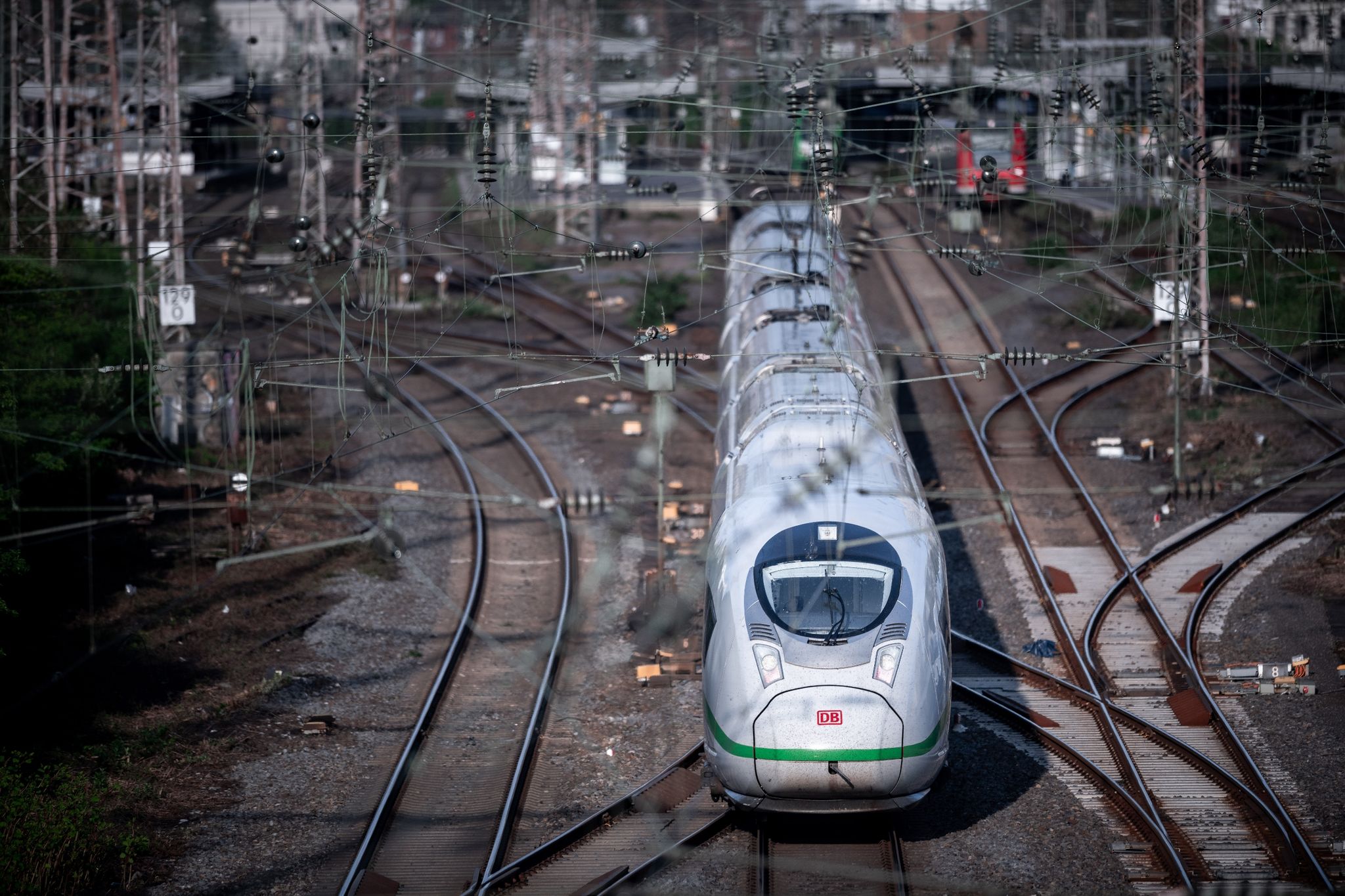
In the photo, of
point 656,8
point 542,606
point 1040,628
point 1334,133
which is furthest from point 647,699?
point 656,8

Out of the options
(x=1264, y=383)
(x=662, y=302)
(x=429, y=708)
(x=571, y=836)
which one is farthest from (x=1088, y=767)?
(x=662, y=302)

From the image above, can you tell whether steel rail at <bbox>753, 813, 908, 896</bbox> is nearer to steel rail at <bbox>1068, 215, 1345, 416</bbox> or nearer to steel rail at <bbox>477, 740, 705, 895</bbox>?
steel rail at <bbox>477, 740, 705, 895</bbox>

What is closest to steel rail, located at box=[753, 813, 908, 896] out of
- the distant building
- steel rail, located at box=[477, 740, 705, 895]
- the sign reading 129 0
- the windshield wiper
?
steel rail, located at box=[477, 740, 705, 895]

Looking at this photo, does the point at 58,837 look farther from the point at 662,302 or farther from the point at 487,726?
the point at 662,302

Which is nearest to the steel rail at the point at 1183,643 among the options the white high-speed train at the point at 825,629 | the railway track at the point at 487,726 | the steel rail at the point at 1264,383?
the steel rail at the point at 1264,383

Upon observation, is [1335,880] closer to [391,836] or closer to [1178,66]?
[391,836]
